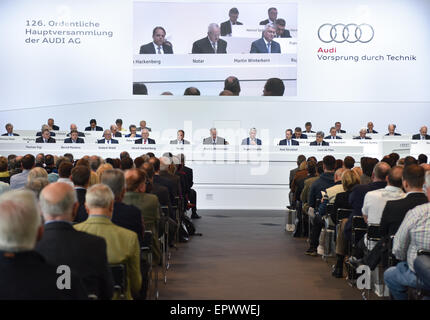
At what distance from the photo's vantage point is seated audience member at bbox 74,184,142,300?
346cm

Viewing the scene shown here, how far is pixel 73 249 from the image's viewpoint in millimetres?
2965

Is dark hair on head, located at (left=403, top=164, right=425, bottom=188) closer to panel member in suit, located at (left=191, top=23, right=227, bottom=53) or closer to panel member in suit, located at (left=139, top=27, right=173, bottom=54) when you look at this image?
panel member in suit, located at (left=191, top=23, right=227, bottom=53)

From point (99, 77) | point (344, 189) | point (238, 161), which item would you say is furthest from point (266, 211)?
point (99, 77)

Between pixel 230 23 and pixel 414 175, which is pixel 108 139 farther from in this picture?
pixel 414 175

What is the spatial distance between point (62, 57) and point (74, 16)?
3.99 ft

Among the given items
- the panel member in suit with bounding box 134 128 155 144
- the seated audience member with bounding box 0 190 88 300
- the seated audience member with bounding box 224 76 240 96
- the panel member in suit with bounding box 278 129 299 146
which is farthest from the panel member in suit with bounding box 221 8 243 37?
the seated audience member with bounding box 0 190 88 300

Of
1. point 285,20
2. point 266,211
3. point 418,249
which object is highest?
point 285,20

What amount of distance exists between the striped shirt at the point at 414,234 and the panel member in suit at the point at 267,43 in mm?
12745

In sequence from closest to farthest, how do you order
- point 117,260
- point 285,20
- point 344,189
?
point 117,260 < point 344,189 < point 285,20

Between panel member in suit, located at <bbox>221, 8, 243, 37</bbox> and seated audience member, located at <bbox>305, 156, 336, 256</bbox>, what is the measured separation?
946 centimetres

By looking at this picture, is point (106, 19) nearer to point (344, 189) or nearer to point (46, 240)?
point (344, 189)

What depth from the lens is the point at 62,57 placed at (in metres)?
17.0

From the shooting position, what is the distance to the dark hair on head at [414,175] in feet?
15.2

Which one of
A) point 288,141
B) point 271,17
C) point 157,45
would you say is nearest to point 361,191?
point 288,141
